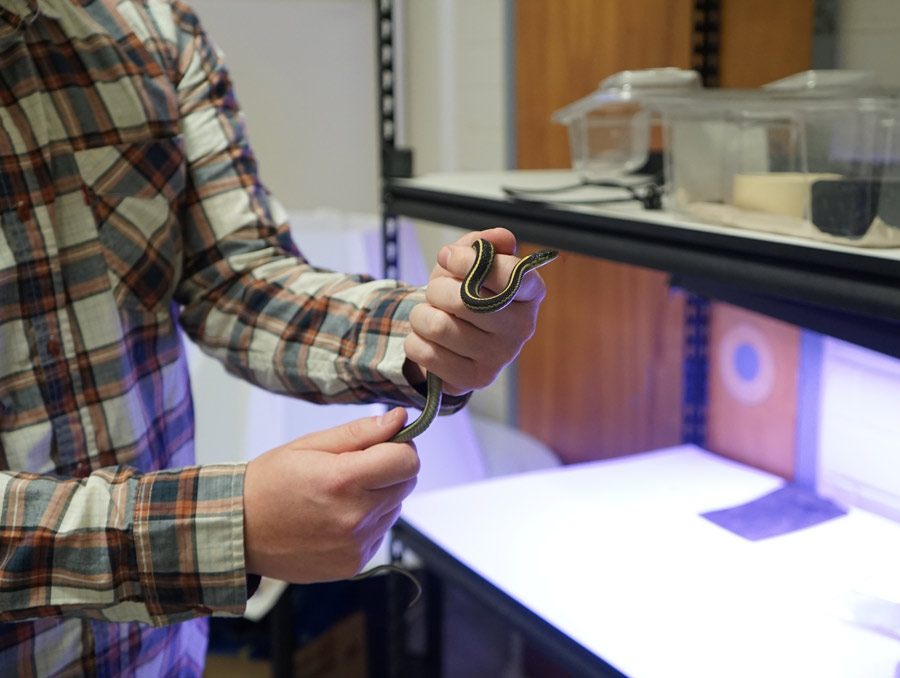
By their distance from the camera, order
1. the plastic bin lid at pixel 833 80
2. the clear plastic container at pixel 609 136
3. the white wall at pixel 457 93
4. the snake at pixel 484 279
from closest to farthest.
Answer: the snake at pixel 484 279, the plastic bin lid at pixel 833 80, the clear plastic container at pixel 609 136, the white wall at pixel 457 93

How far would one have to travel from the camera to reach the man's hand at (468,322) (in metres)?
0.72

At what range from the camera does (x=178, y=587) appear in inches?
28.2

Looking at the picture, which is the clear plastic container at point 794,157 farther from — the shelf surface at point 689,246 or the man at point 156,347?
the man at point 156,347

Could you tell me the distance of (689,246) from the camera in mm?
850

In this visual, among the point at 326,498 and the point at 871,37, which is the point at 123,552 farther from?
the point at 871,37

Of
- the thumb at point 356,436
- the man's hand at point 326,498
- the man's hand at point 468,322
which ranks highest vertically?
the man's hand at point 468,322

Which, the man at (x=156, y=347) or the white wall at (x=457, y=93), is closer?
the man at (x=156, y=347)

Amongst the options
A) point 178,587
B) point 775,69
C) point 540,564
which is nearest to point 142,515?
point 178,587

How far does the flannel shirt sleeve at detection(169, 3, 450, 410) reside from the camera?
3.13ft

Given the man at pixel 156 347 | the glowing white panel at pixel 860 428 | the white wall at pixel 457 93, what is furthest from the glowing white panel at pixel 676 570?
the white wall at pixel 457 93

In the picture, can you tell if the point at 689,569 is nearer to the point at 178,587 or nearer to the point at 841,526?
the point at 841,526

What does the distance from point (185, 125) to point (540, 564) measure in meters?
0.67

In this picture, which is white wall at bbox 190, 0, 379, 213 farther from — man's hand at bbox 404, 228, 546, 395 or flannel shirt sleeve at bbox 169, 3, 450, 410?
man's hand at bbox 404, 228, 546, 395

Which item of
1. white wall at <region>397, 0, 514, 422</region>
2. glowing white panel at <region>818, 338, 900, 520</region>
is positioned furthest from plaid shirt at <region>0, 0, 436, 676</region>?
white wall at <region>397, 0, 514, 422</region>
